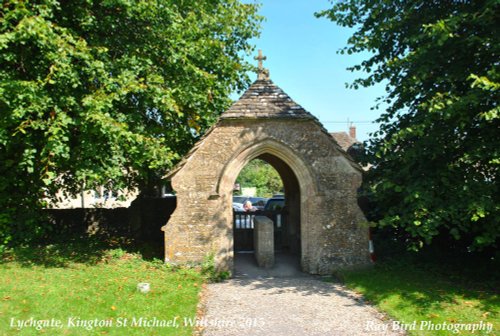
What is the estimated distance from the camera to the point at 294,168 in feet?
32.3

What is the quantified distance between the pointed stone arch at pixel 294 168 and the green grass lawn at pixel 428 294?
97 cm

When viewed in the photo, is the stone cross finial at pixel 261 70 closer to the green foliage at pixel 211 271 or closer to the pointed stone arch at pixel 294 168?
the pointed stone arch at pixel 294 168

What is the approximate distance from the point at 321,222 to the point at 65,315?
19.9ft

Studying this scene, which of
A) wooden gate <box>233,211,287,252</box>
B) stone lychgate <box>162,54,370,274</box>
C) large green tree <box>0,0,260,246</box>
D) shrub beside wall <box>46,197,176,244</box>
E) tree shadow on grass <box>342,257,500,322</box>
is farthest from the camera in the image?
shrub beside wall <box>46,197,176,244</box>

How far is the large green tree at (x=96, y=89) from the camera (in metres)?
7.75

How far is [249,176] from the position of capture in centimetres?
5944

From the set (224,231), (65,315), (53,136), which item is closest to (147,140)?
(53,136)

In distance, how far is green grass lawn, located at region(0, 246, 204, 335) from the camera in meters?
5.98

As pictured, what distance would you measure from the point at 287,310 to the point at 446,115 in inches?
180

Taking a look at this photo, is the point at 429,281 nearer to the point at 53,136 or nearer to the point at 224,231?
the point at 224,231

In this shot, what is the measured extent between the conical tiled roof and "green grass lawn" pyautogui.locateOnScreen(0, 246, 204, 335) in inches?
166

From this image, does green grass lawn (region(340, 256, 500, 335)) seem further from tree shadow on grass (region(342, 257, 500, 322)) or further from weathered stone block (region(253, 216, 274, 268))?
weathered stone block (region(253, 216, 274, 268))

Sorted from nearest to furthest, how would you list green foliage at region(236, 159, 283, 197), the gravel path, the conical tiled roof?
the gravel path, the conical tiled roof, green foliage at region(236, 159, 283, 197)

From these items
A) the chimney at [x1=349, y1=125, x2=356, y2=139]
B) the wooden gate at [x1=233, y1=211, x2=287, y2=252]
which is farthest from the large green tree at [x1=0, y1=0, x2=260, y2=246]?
the chimney at [x1=349, y1=125, x2=356, y2=139]
